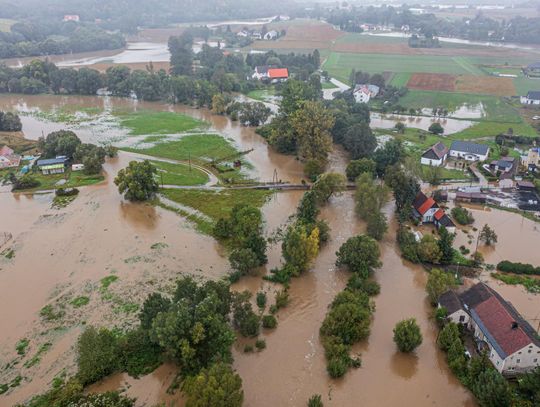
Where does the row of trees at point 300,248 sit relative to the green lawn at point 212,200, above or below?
above

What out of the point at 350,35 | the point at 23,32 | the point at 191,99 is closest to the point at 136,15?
the point at 23,32

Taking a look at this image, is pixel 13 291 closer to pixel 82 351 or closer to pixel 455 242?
pixel 82 351

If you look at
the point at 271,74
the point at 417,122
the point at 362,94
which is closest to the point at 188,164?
the point at 417,122

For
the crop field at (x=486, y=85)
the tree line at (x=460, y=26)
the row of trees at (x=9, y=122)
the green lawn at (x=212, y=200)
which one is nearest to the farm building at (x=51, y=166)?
the green lawn at (x=212, y=200)

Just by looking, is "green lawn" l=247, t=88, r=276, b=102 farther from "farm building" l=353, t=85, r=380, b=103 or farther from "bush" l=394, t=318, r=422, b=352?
"bush" l=394, t=318, r=422, b=352

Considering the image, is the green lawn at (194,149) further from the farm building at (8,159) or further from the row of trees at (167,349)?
the row of trees at (167,349)
